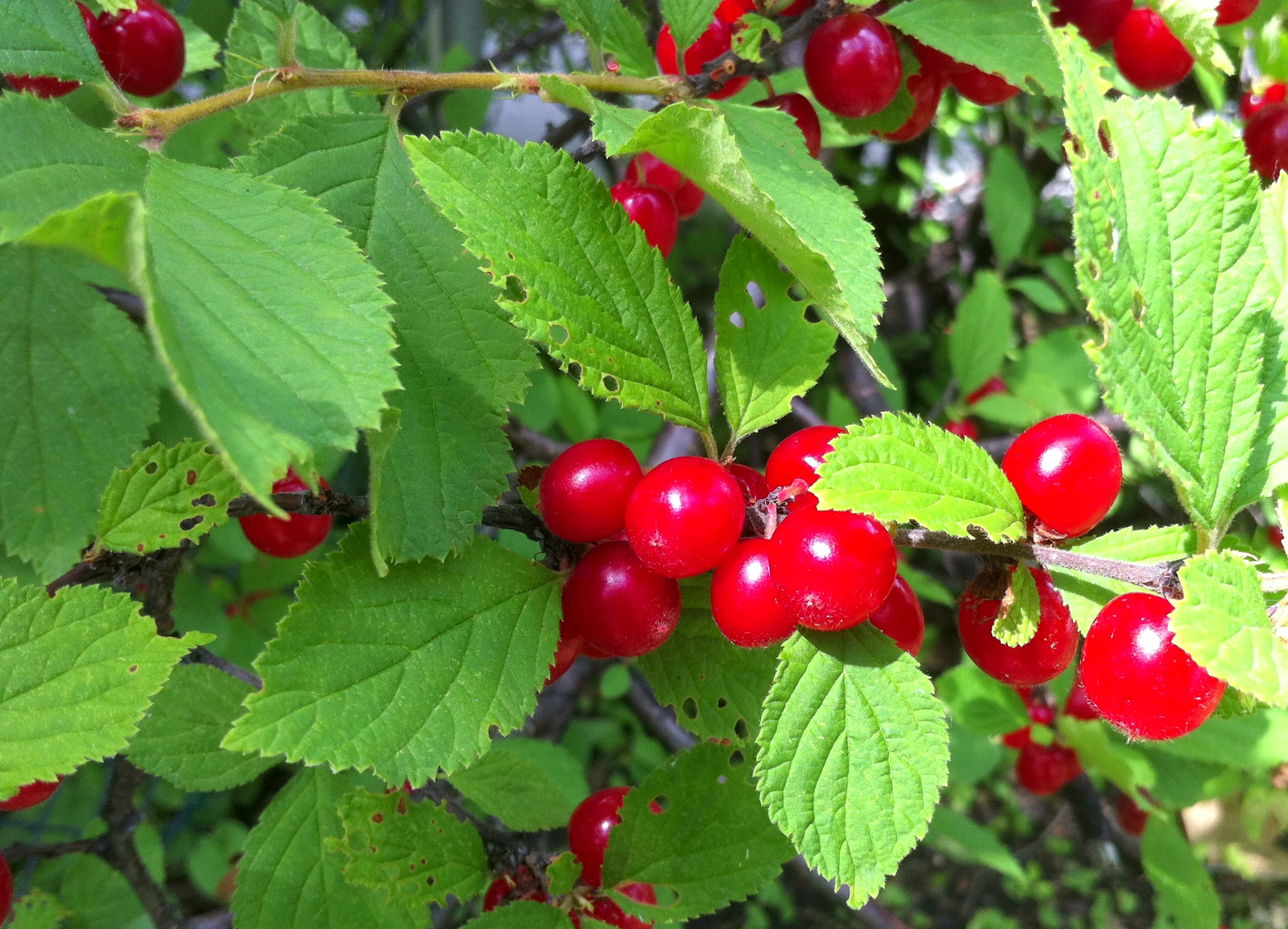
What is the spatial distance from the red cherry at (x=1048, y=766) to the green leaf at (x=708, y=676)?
5.19 ft

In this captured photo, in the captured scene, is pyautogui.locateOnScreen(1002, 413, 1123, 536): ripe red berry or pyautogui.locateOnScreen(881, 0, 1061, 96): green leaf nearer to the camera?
pyautogui.locateOnScreen(1002, 413, 1123, 536): ripe red berry

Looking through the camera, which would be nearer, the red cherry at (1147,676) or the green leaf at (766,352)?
the red cherry at (1147,676)

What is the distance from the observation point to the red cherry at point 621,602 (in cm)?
80

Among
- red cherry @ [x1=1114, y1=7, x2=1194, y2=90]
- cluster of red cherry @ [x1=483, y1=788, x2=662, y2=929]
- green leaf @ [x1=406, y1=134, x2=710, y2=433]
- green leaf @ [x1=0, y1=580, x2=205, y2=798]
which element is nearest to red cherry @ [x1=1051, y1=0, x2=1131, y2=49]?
red cherry @ [x1=1114, y1=7, x2=1194, y2=90]

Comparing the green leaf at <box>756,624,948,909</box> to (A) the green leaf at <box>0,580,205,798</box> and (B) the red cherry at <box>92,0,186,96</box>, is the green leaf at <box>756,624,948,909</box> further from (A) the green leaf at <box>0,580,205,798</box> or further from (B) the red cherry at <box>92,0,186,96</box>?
(B) the red cherry at <box>92,0,186,96</box>

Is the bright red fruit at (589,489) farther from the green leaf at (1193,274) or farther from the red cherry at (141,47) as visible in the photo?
the red cherry at (141,47)

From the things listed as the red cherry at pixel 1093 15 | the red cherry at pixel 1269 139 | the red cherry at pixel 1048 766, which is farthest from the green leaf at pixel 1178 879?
the red cherry at pixel 1093 15

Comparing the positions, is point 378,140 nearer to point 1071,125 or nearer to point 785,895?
point 1071,125

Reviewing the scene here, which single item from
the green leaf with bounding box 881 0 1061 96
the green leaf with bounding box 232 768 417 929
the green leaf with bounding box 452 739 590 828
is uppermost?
the green leaf with bounding box 881 0 1061 96

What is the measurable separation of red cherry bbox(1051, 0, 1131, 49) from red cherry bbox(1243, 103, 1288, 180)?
352 mm

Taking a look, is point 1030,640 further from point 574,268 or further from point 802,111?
point 802,111

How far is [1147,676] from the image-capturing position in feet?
2.09

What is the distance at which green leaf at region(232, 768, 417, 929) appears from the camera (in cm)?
109

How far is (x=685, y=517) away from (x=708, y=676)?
0.30m
